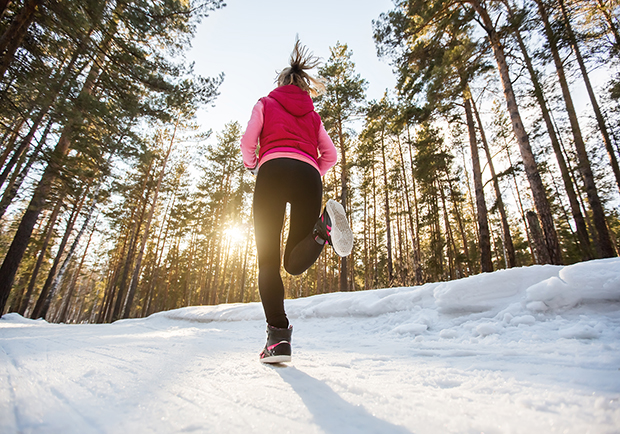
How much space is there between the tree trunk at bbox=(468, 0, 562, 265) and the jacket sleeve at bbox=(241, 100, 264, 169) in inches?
265

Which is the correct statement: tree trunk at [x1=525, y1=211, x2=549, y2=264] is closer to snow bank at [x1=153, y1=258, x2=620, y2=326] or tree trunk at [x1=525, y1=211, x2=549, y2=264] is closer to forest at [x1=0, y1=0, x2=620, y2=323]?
forest at [x1=0, y1=0, x2=620, y2=323]

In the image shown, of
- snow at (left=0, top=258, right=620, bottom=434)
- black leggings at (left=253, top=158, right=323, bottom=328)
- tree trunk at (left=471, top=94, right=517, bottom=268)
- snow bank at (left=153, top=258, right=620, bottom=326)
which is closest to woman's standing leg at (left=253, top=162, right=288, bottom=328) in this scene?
black leggings at (left=253, top=158, right=323, bottom=328)

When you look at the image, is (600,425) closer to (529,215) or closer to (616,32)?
(529,215)

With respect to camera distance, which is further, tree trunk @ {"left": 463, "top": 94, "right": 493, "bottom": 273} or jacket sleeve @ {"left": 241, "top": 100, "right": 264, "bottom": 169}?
tree trunk @ {"left": 463, "top": 94, "right": 493, "bottom": 273}

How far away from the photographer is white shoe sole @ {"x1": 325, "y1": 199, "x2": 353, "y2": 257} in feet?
5.55

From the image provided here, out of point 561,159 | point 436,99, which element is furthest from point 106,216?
point 561,159

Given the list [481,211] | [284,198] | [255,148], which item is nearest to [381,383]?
[284,198]

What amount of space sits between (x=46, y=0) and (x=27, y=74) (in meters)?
1.74

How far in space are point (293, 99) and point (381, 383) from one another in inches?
67.6

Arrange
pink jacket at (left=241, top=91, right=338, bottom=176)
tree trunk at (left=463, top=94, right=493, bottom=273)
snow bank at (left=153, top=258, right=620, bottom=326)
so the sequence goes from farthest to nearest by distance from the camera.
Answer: tree trunk at (left=463, top=94, right=493, bottom=273) → snow bank at (left=153, top=258, right=620, bottom=326) → pink jacket at (left=241, top=91, right=338, bottom=176)

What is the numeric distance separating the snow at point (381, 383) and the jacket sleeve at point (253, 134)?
1.22 meters

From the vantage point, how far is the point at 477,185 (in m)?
9.97

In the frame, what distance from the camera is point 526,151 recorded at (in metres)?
6.30

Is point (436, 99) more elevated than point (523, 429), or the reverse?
point (436, 99)
